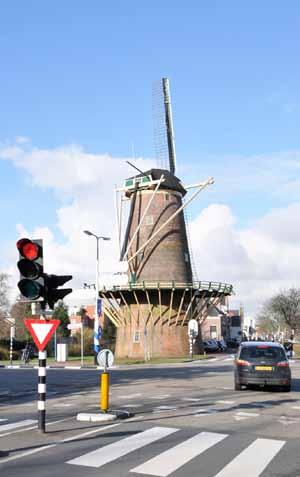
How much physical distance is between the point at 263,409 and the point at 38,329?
659 centimetres

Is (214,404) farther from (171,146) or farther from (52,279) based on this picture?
(171,146)

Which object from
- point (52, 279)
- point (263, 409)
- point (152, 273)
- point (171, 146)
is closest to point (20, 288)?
point (52, 279)

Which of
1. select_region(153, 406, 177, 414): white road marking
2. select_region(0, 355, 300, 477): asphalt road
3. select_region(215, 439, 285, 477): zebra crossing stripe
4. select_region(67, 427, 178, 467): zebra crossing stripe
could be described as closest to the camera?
select_region(215, 439, 285, 477): zebra crossing stripe

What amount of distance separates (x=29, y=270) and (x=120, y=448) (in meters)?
3.27

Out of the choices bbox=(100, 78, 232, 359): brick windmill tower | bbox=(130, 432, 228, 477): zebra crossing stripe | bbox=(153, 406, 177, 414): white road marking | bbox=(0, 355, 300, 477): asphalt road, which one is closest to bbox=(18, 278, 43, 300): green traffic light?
bbox=(0, 355, 300, 477): asphalt road

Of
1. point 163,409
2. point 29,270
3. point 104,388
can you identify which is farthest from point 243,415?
point 29,270

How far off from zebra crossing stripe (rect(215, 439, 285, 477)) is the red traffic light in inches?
180

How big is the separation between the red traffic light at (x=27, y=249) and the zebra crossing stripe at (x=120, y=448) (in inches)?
130

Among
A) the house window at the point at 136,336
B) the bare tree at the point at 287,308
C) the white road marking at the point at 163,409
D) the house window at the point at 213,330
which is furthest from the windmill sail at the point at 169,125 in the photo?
the house window at the point at 213,330

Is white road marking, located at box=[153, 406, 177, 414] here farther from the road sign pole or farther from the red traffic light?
the red traffic light

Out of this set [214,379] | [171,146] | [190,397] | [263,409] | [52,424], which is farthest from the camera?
[171,146]

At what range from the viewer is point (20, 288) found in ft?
35.9

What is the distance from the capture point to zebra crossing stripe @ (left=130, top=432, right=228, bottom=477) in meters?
8.07

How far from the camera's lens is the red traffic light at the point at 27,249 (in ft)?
36.0
